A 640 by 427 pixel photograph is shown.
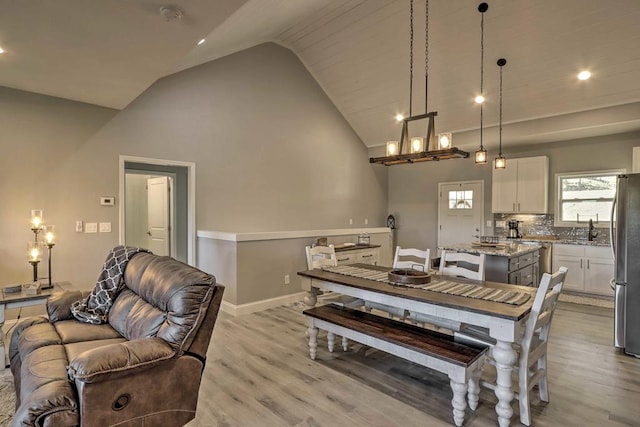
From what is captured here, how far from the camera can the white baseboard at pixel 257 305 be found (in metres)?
4.55

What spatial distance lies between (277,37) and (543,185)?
531 cm

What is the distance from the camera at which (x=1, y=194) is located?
3.73 meters

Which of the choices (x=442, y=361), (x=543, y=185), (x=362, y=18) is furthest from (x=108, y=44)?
(x=543, y=185)

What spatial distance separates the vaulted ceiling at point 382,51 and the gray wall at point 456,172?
0.34m

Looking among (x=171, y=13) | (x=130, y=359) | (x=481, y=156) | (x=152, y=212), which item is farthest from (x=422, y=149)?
(x=152, y=212)

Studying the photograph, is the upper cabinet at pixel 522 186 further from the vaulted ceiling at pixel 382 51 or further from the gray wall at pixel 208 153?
the gray wall at pixel 208 153

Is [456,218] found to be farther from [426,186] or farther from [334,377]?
[334,377]

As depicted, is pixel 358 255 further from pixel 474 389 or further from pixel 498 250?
pixel 474 389

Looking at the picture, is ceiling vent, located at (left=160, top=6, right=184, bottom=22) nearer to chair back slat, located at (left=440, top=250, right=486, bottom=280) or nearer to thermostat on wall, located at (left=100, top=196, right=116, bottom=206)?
thermostat on wall, located at (left=100, top=196, right=116, bottom=206)

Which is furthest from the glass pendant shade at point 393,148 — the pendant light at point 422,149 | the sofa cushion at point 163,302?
the sofa cushion at point 163,302

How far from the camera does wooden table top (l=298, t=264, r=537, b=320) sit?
2137 mm

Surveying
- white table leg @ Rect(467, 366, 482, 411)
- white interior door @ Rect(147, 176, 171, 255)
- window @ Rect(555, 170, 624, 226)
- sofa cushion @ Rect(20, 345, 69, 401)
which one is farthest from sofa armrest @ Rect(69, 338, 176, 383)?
window @ Rect(555, 170, 624, 226)

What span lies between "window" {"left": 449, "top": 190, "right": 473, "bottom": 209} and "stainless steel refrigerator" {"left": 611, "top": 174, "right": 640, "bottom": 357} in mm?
3647

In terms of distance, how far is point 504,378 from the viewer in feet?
7.09
